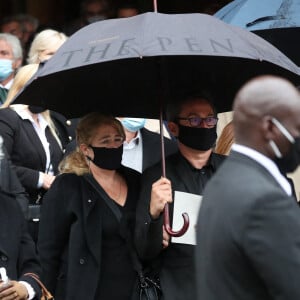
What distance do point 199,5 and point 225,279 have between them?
28.2 ft

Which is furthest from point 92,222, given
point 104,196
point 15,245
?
point 15,245

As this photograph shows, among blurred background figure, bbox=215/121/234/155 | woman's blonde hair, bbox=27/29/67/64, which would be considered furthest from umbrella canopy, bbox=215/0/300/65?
woman's blonde hair, bbox=27/29/67/64

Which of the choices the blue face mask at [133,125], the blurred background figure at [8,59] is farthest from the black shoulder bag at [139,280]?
the blurred background figure at [8,59]

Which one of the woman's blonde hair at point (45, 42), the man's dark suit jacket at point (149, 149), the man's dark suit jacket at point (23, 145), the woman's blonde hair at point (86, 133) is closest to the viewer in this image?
the woman's blonde hair at point (86, 133)

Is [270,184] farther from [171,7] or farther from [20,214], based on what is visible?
[171,7]

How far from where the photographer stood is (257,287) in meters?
3.35

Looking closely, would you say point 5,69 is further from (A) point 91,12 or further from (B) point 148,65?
(B) point 148,65

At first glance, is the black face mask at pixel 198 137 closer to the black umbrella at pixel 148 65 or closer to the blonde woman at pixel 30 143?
the black umbrella at pixel 148 65

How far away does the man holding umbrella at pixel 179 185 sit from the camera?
498cm

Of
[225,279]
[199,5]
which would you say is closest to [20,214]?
[225,279]

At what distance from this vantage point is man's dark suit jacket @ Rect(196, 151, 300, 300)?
10.7 feet

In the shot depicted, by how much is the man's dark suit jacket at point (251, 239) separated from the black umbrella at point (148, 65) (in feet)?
4.51

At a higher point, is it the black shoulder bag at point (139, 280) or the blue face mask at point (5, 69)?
the black shoulder bag at point (139, 280)

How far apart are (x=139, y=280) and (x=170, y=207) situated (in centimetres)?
40
